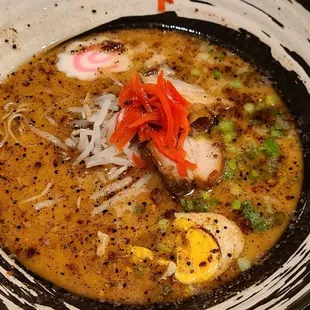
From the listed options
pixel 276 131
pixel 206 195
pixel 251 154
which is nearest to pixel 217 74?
pixel 276 131

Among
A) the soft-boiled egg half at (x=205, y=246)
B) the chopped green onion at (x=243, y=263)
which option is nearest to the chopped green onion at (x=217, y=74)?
the soft-boiled egg half at (x=205, y=246)

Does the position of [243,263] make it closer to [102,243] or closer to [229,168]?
[229,168]

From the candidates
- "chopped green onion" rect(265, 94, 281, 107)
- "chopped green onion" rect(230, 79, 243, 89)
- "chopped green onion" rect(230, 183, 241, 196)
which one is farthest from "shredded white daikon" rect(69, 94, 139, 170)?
"chopped green onion" rect(265, 94, 281, 107)

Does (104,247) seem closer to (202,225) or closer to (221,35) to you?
(202,225)

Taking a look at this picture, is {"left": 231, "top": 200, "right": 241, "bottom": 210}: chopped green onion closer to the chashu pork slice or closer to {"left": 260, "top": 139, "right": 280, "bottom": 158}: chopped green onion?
the chashu pork slice

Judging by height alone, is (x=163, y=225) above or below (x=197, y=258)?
above

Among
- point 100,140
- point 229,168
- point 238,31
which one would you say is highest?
Result: point 238,31

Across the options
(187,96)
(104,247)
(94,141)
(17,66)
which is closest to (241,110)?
(187,96)
